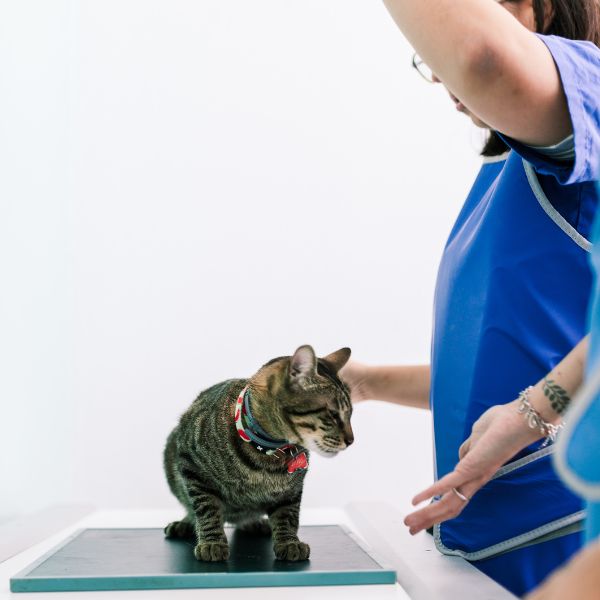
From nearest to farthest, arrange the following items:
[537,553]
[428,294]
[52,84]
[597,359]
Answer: [597,359]
[537,553]
[52,84]
[428,294]

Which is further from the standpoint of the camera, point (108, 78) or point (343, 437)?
point (108, 78)

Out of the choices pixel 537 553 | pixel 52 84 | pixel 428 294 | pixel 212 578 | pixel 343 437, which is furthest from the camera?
pixel 428 294

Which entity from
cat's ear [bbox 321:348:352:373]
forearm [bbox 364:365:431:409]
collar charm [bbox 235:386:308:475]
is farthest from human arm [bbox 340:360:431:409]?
collar charm [bbox 235:386:308:475]

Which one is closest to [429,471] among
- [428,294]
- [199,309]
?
[428,294]

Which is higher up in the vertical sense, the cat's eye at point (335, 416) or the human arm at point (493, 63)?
the human arm at point (493, 63)

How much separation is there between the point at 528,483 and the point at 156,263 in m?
1.35

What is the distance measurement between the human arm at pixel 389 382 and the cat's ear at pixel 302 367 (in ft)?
0.79

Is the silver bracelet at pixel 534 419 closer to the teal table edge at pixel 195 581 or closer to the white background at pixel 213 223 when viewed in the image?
the teal table edge at pixel 195 581

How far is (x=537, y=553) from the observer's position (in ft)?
3.09

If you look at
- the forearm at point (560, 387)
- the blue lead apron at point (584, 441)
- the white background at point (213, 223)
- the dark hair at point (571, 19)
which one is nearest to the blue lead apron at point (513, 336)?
the dark hair at point (571, 19)

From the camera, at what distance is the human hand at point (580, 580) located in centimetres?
29

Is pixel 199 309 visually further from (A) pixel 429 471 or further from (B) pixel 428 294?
(A) pixel 429 471

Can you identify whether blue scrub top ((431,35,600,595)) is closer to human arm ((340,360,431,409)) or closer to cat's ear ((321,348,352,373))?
cat's ear ((321,348,352,373))

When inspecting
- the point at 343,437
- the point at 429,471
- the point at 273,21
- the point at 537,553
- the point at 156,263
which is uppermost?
the point at 273,21
